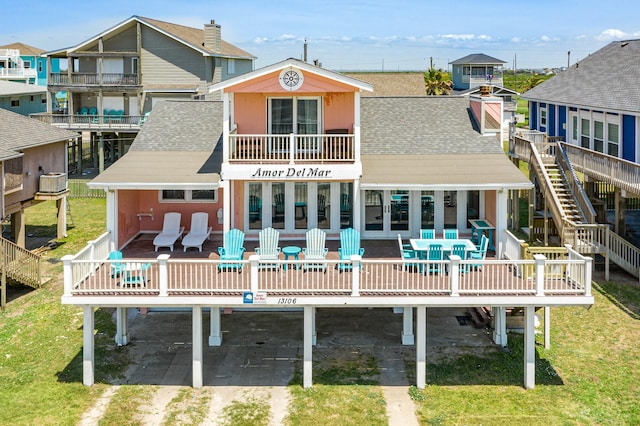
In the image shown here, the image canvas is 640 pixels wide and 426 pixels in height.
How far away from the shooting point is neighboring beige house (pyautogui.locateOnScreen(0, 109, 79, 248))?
27406 millimetres

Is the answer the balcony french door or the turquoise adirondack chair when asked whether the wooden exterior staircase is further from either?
the balcony french door

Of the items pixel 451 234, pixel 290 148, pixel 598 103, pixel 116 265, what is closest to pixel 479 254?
pixel 451 234

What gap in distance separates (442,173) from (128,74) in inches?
1359

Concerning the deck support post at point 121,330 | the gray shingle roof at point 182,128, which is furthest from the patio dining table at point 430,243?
the deck support post at point 121,330

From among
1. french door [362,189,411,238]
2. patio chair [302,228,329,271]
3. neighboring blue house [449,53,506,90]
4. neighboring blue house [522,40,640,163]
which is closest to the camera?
patio chair [302,228,329,271]

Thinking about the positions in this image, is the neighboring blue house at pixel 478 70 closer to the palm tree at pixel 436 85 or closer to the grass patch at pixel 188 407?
the palm tree at pixel 436 85

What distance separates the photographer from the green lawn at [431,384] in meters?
15.6

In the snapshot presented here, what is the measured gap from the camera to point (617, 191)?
26.8 meters

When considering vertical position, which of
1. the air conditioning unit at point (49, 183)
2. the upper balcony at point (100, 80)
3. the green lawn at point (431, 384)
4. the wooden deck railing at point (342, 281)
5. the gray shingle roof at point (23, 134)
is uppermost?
the upper balcony at point (100, 80)

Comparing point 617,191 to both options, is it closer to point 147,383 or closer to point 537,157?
point 537,157

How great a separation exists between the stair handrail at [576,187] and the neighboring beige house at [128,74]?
1032 inches

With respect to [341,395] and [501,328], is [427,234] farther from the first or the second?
[341,395]

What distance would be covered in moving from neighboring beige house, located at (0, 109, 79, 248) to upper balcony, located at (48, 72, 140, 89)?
15981 millimetres

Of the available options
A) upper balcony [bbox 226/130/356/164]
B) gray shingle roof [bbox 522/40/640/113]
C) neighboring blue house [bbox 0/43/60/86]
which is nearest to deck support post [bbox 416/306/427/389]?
upper balcony [bbox 226/130/356/164]
